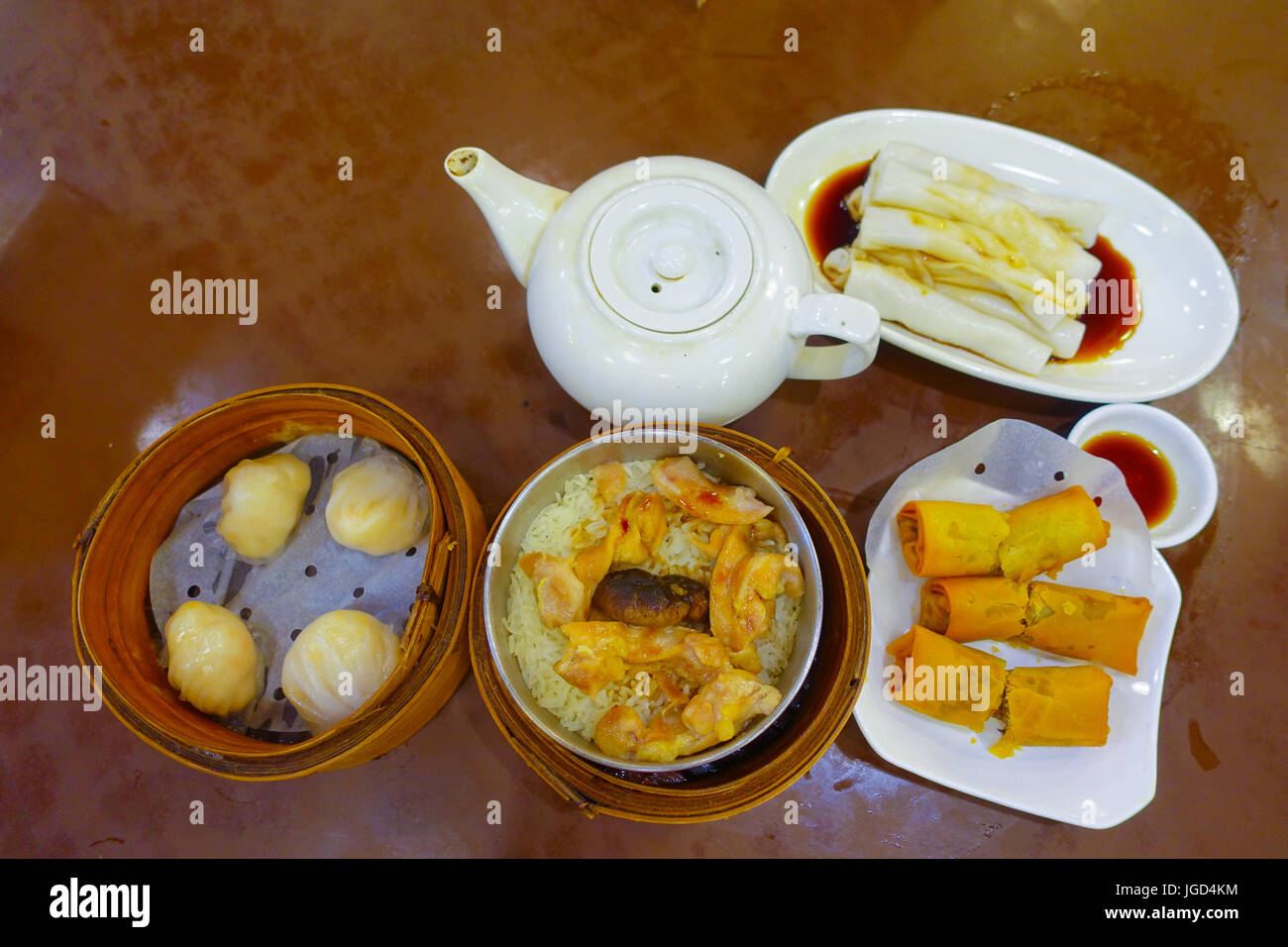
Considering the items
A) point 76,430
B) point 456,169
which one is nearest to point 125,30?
point 76,430

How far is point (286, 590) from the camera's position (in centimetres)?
173

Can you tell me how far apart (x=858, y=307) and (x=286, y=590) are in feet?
4.79

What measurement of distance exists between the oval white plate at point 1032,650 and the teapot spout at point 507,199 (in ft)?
3.59

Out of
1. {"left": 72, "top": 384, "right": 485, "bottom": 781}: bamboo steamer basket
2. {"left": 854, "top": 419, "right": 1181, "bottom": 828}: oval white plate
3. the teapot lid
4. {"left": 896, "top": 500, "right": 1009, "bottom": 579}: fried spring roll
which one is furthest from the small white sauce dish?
{"left": 72, "top": 384, "right": 485, "bottom": 781}: bamboo steamer basket

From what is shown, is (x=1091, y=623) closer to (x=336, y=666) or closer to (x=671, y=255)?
(x=671, y=255)

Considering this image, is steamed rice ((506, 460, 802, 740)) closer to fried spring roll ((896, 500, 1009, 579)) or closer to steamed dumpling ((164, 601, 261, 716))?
fried spring roll ((896, 500, 1009, 579))

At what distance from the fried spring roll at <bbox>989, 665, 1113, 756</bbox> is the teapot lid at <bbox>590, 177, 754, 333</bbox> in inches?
46.4

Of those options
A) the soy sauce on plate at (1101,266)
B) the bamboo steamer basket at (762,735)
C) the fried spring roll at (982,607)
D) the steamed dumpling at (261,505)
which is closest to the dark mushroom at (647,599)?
the bamboo steamer basket at (762,735)

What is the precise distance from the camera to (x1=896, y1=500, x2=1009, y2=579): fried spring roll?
1.74 meters

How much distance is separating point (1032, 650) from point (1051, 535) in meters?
0.33

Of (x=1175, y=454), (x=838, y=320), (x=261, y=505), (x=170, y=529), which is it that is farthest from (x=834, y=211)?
(x=170, y=529)

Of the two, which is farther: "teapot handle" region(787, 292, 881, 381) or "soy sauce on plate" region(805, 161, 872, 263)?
"soy sauce on plate" region(805, 161, 872, 263)

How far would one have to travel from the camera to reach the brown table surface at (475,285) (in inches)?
71.0

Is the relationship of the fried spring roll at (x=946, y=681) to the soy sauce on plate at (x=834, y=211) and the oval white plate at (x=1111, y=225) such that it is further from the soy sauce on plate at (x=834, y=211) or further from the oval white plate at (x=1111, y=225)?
the soy sauce on plate at (x=834, y=211)
